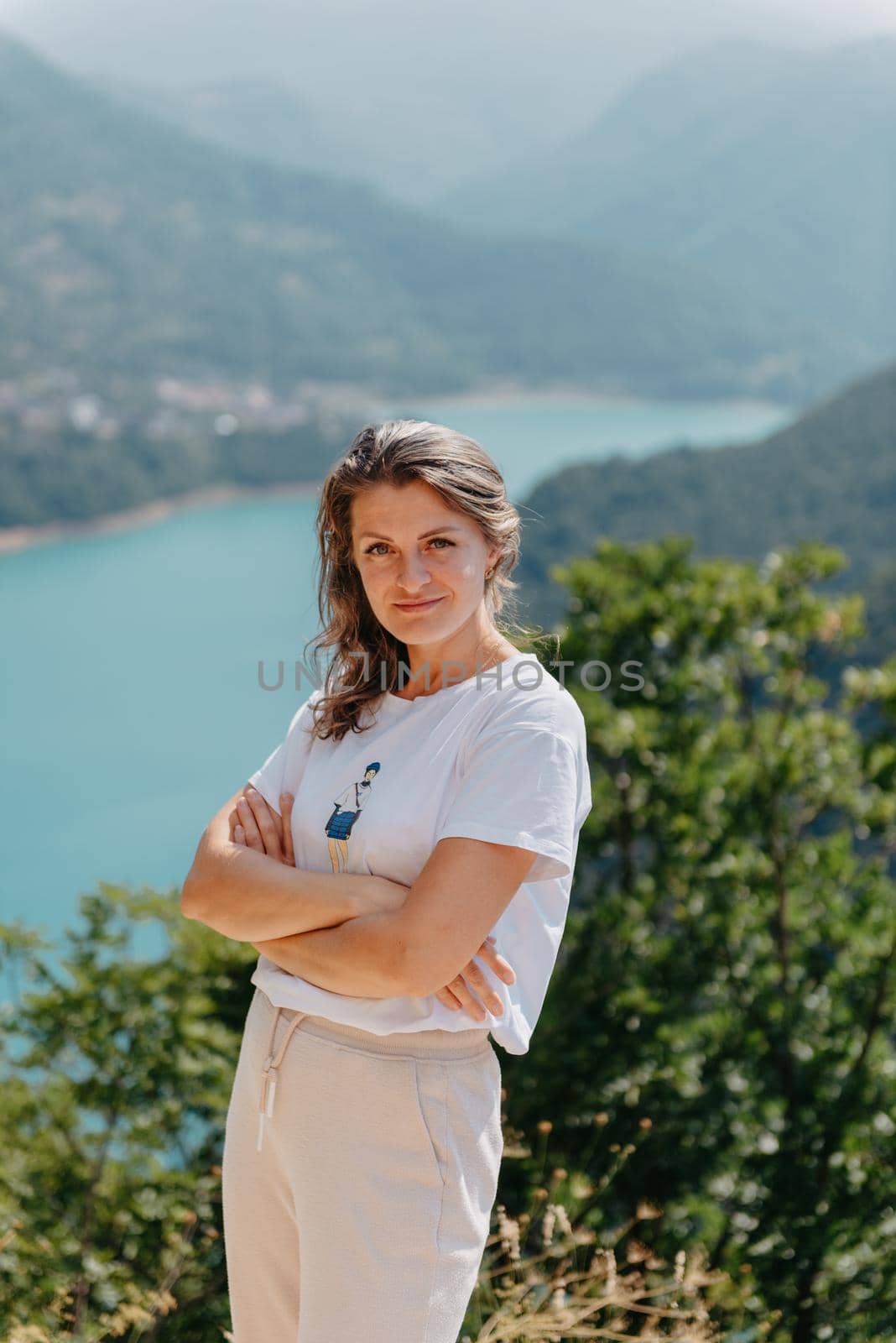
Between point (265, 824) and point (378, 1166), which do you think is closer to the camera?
point (378, 1166)

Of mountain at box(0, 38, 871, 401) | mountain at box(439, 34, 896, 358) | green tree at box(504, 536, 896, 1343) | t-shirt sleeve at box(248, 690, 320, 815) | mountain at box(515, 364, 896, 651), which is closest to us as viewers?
t-shirt sleeve at box(248, 690, 320, 815)

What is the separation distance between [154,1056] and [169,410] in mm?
43897

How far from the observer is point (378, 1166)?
94 cm

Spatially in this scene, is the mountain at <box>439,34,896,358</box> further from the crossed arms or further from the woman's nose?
the crossed arms

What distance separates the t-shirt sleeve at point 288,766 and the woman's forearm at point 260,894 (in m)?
0.08

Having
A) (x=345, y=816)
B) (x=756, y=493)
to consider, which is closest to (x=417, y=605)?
(x=345, y=816)

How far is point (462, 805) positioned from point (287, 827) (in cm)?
25

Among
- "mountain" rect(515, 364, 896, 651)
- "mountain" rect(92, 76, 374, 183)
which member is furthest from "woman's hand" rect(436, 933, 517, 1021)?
"mountain" rect(92, 76, 374, 183)

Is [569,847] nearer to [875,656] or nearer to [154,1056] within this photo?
[154,1056]

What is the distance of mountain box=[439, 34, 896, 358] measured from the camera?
70.4m

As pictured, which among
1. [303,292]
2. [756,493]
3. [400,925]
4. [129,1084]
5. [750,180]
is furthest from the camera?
[750,180]

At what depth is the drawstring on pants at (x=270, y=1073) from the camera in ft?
3.23

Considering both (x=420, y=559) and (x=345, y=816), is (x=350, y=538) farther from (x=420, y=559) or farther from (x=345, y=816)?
(x=345, y=816)

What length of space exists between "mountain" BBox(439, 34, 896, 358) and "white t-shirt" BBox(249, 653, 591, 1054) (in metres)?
67.6
